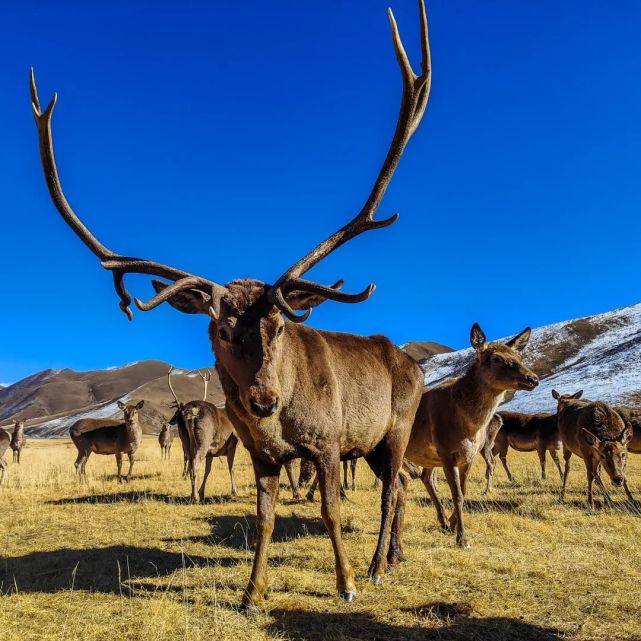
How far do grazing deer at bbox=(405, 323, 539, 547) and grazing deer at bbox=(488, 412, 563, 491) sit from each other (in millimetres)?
8197

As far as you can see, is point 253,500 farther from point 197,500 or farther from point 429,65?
point 429,65

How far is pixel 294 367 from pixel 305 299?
74cm

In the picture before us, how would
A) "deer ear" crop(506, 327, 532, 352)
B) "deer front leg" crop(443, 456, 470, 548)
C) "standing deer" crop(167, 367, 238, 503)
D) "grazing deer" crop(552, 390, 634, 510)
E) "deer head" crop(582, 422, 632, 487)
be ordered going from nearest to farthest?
"deer front leg" crop(443, 456, 470, 548), "deer ear" crop(506, 327, 532, 352), "deer head" crop(582, 422, 632, 487), "grazing deer" crop(552, 390, 634, 510), "standing deer" crop(167, 367, 238, 503)

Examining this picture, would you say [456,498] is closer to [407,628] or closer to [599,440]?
[407,628]

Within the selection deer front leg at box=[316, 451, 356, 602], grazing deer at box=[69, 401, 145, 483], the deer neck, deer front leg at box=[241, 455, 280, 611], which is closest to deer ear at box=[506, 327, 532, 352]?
the deer neck

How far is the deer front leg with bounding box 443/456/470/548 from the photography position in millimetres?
7752

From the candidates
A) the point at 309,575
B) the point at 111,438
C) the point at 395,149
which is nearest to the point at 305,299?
the point at 395,149

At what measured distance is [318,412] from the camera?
555cm

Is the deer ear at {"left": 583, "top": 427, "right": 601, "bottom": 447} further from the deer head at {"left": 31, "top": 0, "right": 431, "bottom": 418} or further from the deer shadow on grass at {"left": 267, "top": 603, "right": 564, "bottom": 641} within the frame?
the deer head at {"left": 31, "top": 0, "right": 431, "bottom": 418}

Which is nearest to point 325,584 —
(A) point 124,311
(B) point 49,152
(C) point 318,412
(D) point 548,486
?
(C) point 318,412

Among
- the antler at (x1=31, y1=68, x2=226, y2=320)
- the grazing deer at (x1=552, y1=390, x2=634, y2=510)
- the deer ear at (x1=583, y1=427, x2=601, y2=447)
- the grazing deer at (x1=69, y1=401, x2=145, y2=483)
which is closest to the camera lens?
the antler at (x1=31, y1=68, x2=226, y2=320)

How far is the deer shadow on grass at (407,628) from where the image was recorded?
14.8 ft

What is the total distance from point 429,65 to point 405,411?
13.0 ft

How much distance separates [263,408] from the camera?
4762 millimetres
